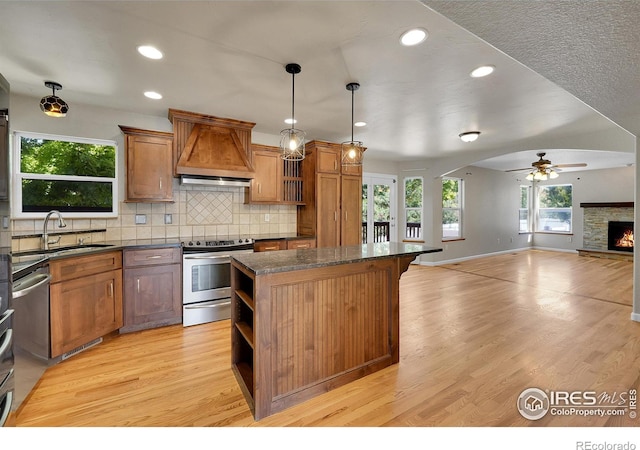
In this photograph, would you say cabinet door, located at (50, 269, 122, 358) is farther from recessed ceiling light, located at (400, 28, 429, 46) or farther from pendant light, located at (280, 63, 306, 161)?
recessed ceiling light, located at (400, 28, 429, 46)

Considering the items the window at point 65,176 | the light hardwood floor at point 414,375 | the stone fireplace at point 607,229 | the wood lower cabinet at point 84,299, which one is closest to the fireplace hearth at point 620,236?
the stone fireplace at point 607,229

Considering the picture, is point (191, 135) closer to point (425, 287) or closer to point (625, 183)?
point (425, 287)

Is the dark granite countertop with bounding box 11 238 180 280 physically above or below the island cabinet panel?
above

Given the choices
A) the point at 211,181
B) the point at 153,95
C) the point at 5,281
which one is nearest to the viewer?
the point at 5,281

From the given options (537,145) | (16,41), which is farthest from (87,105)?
(537,145)

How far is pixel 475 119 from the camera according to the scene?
375 cm

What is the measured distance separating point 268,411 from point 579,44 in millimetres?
2622

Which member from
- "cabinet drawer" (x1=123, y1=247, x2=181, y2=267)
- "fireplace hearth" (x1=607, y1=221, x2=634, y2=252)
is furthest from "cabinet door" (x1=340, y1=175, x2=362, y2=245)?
"fireplace hearth" (x1=607, y1=221, x2=634, y2=252)

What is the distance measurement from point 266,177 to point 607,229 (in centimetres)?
919

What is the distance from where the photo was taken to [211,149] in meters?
3.59

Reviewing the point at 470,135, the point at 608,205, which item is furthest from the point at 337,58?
the point at 608,205

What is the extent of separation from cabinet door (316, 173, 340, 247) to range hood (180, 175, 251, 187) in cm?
110

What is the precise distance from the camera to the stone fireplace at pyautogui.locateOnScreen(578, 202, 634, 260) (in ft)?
23.9

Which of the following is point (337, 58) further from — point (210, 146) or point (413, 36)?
point (210, 146)
